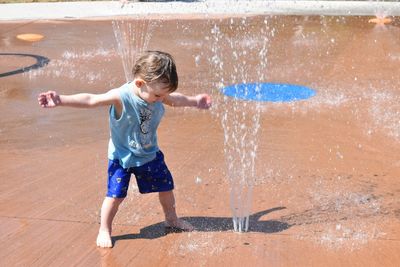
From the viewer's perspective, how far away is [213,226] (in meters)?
3.78

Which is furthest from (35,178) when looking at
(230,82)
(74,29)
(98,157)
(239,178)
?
(74,29)

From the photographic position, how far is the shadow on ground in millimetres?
3689

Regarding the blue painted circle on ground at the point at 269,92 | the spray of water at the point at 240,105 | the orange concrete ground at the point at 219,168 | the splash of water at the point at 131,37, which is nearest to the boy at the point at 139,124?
the orange concrete ground at the point at 219,168

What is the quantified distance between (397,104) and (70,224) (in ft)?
12.0

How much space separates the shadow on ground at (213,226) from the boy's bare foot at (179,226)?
0.10 feet

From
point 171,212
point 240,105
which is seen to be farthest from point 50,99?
point 240,105

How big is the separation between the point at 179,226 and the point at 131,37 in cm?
729

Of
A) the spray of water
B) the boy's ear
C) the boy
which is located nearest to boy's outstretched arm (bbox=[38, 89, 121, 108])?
the boy

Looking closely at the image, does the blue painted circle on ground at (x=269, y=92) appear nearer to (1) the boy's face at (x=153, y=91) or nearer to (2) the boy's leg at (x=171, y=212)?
(2) the boy's leg at (x=171, y=212)

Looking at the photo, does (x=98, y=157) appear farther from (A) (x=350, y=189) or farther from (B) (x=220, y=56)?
(B) (x=220, y=56)

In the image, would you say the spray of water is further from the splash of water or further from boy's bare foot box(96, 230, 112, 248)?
the splash of water

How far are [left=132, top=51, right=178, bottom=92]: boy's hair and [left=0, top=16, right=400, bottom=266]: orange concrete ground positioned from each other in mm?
873

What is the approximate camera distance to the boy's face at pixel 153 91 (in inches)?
134

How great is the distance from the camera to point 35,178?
455 cm
